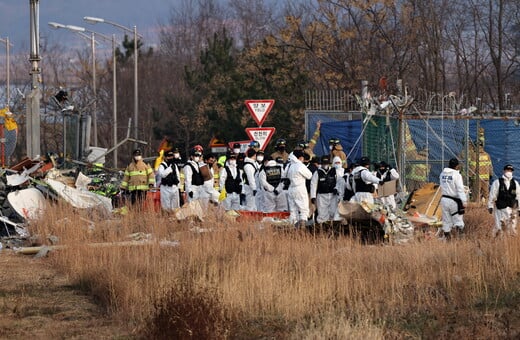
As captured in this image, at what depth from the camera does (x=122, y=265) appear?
1495cm

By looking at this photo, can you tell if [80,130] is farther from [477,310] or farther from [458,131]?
[477,310]

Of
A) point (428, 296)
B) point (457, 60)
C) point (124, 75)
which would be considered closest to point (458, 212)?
point (428, 296)

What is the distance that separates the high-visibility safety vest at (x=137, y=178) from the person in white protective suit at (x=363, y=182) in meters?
5.50

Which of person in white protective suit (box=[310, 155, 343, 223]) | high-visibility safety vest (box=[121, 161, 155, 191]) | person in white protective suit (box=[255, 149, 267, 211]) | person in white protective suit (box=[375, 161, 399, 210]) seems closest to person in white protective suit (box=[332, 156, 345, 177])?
person in white protective suit (box=[310, 155, 343, 223])

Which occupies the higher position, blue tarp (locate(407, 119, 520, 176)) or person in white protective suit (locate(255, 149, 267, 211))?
blue tarp (locate(407, 119, 520, 176))

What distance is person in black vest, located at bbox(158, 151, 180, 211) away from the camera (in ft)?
83.0

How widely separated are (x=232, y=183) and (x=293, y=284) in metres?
13.5

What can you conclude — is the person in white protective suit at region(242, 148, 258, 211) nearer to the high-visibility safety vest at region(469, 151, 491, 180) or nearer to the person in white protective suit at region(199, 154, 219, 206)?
the person in white protective suit at region(199, 154, 219, 206)

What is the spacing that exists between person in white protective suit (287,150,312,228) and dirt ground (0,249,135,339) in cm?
684

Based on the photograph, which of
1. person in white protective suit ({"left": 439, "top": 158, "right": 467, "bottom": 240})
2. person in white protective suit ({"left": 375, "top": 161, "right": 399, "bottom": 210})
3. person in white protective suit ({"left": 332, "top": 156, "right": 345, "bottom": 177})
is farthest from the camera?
person in white protective suit ({"left": 332, "top": 156, "right": 345, "bottom": 177})

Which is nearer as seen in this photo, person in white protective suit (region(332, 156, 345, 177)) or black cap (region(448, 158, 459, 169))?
black cap (region(448, 158, 459, 169))

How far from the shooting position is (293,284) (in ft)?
43.3

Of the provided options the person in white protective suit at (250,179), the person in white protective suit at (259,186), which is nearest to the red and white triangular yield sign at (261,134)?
the person in white protective suit at (259,186)

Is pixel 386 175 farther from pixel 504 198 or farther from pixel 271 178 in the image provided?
pixel 504 198
